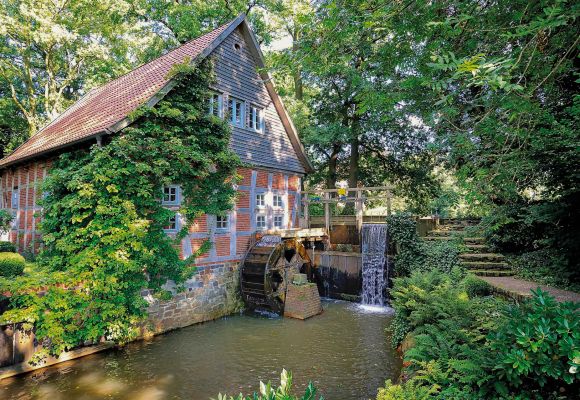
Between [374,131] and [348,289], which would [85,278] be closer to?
[348,289]

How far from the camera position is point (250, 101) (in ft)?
38.2

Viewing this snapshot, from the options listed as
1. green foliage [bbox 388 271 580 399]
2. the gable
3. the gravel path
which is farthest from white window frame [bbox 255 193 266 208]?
green foliage [bbox 388 271 580 399]

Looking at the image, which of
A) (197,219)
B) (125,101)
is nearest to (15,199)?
(125,101)

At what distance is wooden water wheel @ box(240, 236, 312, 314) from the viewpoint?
10.0 m

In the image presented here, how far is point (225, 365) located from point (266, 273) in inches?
139

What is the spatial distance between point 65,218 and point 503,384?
8.27m

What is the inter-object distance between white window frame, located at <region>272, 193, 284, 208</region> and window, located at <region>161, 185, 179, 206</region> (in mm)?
4123

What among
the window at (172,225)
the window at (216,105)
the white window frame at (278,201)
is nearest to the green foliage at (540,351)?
the window at (172,225)

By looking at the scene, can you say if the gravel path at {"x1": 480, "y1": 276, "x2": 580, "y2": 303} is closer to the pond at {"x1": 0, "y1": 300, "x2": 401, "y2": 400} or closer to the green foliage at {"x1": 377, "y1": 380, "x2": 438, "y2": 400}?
the pond at {"x1": 0, "y1": 300, "x2": 401, "y2": 400}

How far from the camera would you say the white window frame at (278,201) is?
12.4 m

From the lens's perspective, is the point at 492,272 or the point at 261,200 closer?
the point at 492,272

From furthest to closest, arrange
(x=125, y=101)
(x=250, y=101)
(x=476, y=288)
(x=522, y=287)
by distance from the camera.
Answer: (x=250, y=101) → (x=125, y=101) → (x=476, y=288) → (x=522, y=287)

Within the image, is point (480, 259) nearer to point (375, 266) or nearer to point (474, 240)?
point (474, 240)

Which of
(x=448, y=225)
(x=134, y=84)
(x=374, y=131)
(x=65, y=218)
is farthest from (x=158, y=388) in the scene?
(x=374, y=131)
